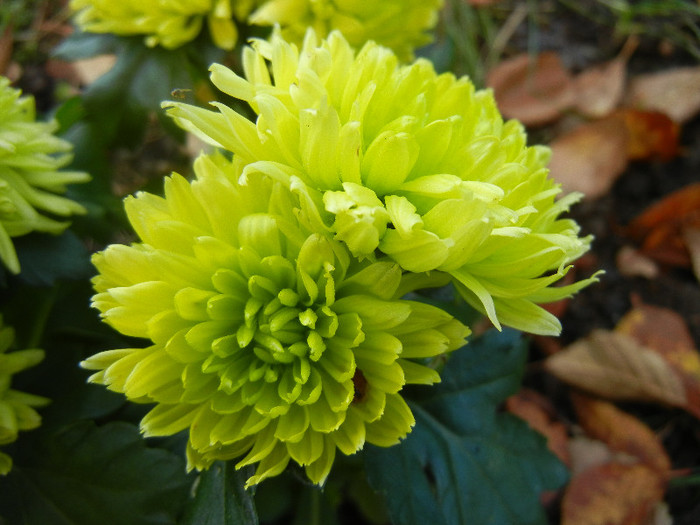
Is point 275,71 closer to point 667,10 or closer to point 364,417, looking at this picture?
point 364,417

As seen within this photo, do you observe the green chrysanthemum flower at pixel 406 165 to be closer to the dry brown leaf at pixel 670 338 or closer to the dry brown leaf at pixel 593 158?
the dry brown leaf at pixel 670 338

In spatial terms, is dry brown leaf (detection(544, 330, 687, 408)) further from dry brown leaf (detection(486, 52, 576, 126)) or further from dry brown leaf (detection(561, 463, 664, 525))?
dry brown leaf (detection(486, 52, 576, 126))

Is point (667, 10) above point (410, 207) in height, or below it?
below

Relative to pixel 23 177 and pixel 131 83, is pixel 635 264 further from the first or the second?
pixel 23 177

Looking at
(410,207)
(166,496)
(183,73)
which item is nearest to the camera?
(410,207)

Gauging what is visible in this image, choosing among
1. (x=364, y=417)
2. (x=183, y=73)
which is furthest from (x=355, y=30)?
(x=364, y=417)

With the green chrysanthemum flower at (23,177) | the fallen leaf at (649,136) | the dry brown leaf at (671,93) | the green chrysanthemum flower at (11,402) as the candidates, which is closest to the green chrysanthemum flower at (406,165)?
the green chrysanthemum flower at (23,177)

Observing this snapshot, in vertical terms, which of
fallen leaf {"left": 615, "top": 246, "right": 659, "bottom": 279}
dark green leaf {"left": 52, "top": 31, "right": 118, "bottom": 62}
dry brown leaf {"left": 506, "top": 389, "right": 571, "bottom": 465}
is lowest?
dry brown leaf {"left": 506, "top": 389, "right": 571, "bottom": 465}

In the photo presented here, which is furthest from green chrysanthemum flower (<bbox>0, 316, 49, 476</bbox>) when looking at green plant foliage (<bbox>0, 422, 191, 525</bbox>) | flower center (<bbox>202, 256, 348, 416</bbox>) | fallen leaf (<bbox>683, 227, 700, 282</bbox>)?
fallen leaf (<bbox>683, 227, 700, 282</bbox>)
